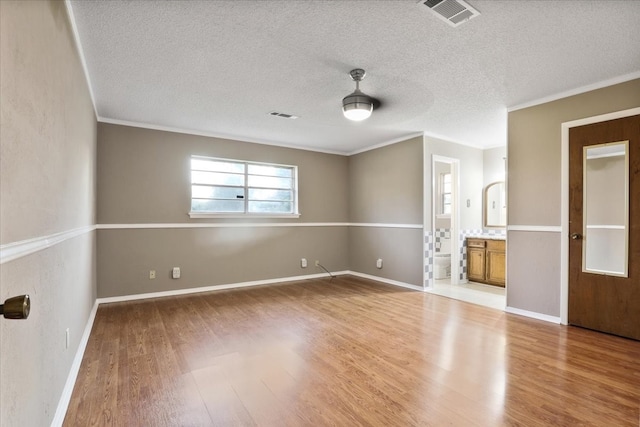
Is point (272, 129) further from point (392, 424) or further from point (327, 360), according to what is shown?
point (392, 424)

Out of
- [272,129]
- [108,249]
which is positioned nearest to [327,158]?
[272,129]

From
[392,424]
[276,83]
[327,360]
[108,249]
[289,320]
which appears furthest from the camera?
[108,249]

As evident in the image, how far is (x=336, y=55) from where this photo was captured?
246 cm

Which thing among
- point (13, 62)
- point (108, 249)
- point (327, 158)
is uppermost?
point (327, 158)

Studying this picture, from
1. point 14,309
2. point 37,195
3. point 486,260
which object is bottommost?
point 486,260

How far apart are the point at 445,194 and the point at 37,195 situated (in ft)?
19.0

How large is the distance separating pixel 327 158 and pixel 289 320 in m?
3.47

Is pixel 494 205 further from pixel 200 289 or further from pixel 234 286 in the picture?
pixel 200 289

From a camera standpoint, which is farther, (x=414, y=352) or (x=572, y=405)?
(x=414, y=352)

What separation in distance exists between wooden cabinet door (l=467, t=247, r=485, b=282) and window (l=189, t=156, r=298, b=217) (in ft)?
10.3

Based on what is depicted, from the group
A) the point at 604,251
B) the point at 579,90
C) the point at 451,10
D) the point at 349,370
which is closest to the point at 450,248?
the point at 604,251

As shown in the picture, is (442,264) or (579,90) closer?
(579,90)

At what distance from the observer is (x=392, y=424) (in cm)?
168

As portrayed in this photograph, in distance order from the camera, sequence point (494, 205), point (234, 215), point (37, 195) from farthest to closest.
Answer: point (494, 205) < point (234, 215) < point (37, 195)
